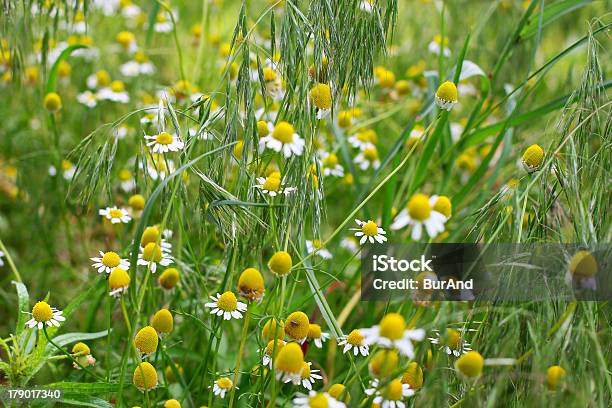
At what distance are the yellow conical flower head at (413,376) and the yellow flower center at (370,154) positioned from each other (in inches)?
28.1

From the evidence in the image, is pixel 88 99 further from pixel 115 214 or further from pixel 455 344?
pixel 455 344

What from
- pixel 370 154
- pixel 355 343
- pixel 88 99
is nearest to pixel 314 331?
pixel 355 343

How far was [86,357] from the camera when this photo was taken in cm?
98

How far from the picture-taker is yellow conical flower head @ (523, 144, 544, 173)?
0.91 meters

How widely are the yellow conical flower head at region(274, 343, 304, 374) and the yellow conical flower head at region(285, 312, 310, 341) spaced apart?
95mm

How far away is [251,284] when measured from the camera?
0.80m

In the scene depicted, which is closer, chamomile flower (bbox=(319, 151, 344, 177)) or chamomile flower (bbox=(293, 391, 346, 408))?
chamomile flower (bbox=(293, 391, 346, 408))

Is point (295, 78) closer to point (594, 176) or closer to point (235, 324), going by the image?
point (594, 176)

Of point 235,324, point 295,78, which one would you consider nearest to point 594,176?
point 295,78

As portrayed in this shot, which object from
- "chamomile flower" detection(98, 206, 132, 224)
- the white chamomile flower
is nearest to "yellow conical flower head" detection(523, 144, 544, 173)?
"chamomile flower" detection(98, 206, 132, 224)

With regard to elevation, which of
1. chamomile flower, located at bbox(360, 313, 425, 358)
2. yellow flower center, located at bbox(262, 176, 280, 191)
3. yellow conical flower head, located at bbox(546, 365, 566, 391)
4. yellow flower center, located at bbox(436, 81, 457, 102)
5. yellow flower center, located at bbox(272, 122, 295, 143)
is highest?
yellow flower center, located at bbox(436, 81, 457, 102)

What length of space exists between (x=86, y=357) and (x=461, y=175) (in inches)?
40.7

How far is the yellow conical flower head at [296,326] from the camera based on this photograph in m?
0.85

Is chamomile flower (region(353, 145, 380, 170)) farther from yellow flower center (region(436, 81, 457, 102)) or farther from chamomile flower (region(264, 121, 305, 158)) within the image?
chamomile flower (region(264, 121, 305, 158))
